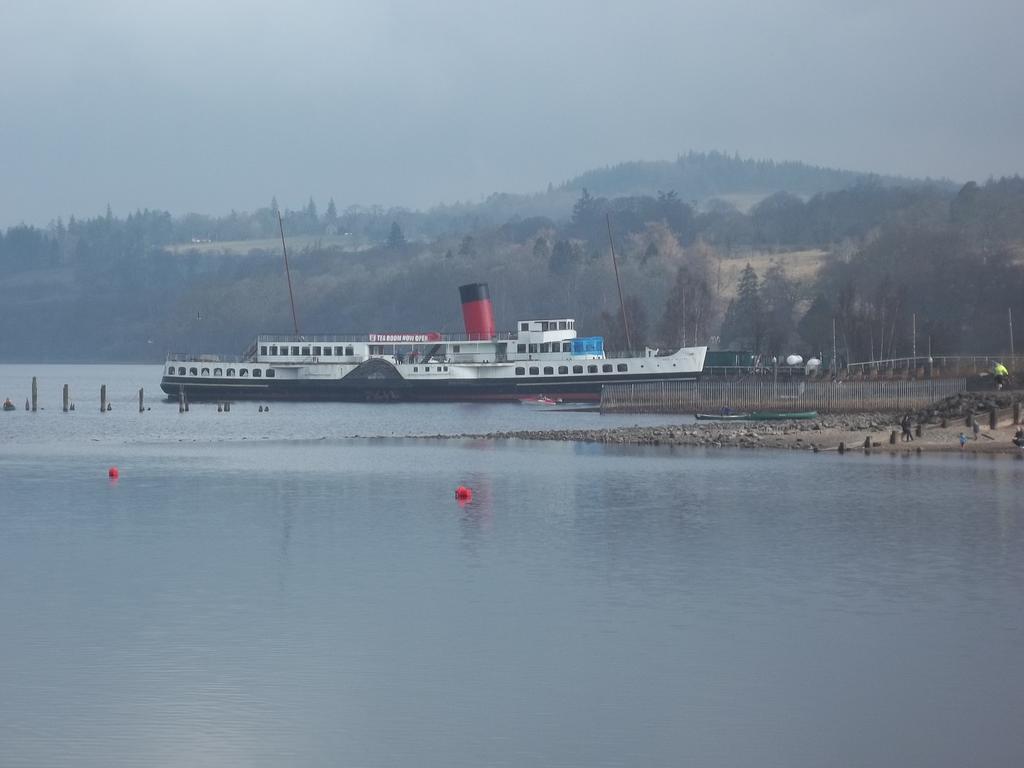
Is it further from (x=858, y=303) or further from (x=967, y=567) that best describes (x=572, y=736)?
(x=858, y=303)

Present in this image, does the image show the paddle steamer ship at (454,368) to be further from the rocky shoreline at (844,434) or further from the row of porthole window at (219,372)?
the rocky shoreline at (844,434)

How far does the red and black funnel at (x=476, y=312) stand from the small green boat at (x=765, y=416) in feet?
78.3

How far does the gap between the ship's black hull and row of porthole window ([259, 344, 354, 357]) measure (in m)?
1.81

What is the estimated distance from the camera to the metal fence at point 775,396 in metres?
71.6

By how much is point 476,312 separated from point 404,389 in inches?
272

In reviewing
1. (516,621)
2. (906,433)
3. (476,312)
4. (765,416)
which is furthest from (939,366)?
(516,621)

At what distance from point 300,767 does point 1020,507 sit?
2682 cm

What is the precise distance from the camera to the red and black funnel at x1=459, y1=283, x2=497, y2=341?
95688mm

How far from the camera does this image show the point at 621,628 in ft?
74.4

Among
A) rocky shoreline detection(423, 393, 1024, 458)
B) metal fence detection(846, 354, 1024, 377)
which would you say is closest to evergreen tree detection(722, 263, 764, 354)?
metal fence detection(846, 354, 1024, 377)

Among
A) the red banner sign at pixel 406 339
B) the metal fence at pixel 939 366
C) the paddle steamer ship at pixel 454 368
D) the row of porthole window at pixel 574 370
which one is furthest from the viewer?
the red banner sign at pixel 406 339

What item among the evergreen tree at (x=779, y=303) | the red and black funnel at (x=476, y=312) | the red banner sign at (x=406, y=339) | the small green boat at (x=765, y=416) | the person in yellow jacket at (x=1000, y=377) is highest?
the evergreen tree at (x=779, y=303)

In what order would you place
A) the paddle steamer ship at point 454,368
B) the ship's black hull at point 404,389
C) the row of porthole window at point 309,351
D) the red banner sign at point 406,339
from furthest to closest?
the row of porthole window at point 309,351, the red banner sign at point 406,339, the ship's black hull at point 404,389, the paddle steamer ship at point 454,368

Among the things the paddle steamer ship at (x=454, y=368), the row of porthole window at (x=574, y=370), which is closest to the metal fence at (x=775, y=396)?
the row of porthole window at (x=574, y=370)
